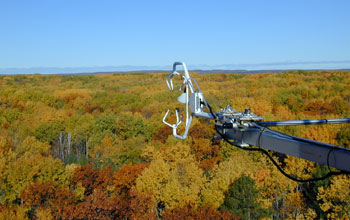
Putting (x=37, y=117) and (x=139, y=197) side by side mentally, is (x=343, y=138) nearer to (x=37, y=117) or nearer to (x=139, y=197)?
(x=139, y=197)

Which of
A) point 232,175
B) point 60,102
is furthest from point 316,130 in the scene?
point 60,102

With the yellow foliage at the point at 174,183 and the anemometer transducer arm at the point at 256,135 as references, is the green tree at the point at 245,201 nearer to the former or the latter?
the yellow foliage at the point at 174,183

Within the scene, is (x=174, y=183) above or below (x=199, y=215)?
above

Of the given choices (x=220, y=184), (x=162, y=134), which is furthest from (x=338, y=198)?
(x=162, y=134)

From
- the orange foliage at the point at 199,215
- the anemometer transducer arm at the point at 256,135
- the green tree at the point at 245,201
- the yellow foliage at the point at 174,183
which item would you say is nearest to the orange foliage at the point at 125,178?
the yellow foliage at the point at 174,183

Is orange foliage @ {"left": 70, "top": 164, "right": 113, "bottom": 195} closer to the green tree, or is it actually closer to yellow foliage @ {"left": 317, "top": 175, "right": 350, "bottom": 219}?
the green tree

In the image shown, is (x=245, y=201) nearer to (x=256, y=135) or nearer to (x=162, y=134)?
(x=256, y=135)
